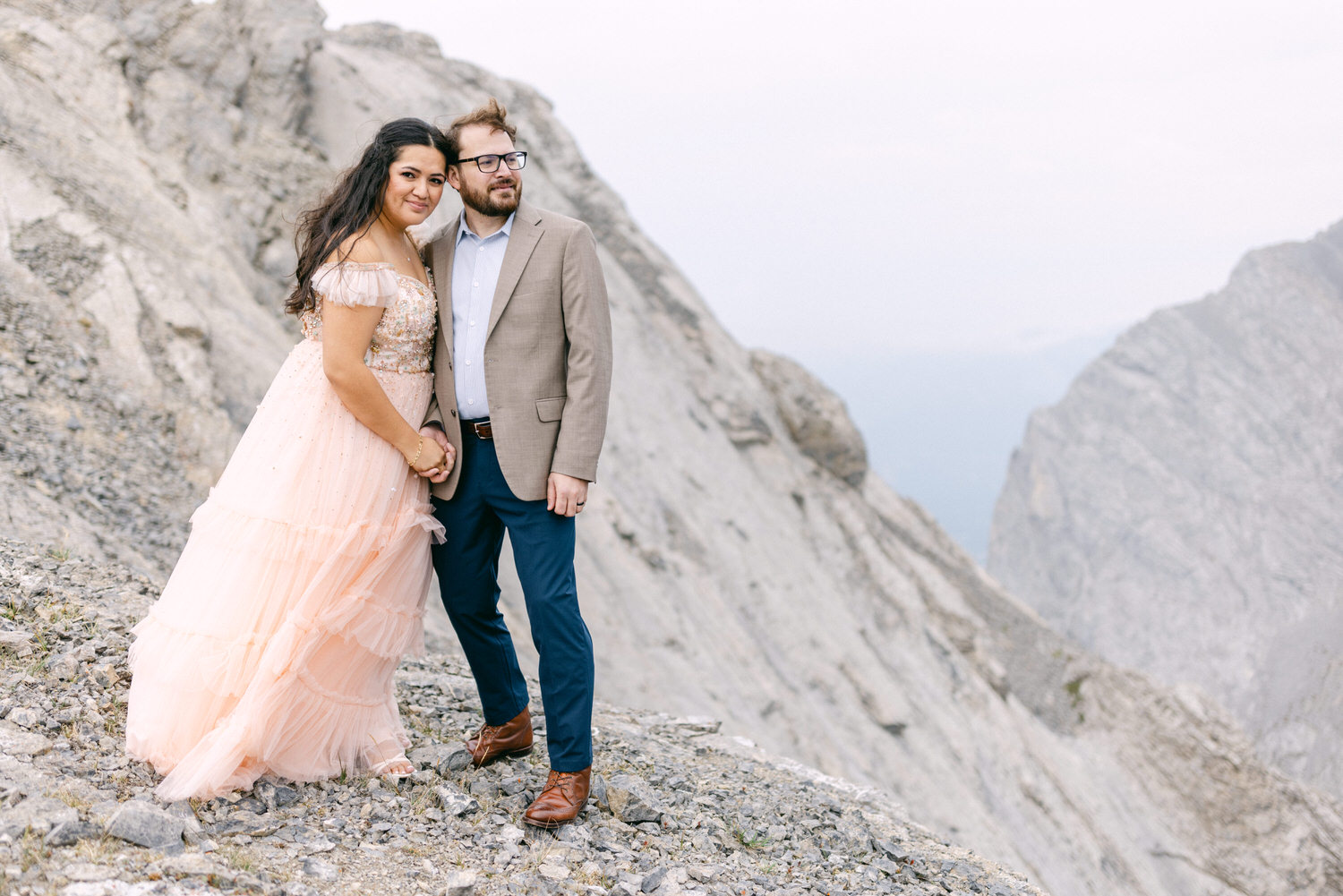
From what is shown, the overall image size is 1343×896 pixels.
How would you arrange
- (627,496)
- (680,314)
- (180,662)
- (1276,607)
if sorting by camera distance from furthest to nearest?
1. (1276,607)
2. (680,314)
3. (627,496)
4. (180,662)

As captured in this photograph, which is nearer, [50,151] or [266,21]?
[50,151]

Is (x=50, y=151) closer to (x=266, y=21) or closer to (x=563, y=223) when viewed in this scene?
(x=266, y=21)

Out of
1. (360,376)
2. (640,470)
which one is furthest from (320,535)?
(640,470)

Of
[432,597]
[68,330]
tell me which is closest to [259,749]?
[432,597]

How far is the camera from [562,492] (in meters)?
4.40

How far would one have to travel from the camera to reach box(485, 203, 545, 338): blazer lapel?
4.45 metres

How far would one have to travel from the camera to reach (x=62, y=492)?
8352 millimetres

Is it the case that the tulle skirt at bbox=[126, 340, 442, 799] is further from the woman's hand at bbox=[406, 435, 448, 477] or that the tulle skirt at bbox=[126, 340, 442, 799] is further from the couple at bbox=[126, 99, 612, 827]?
the woman's hand at bbox=[406, 435, 448, 477]

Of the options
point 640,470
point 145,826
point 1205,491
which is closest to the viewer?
point 145,826

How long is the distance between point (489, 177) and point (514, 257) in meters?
0.41

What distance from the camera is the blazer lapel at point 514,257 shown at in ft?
14.6

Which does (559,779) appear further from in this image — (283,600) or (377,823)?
(283,600)

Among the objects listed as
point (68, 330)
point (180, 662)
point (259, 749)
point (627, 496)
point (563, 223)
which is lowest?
point (627, 496)

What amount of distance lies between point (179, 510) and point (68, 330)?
2870 millimetres
